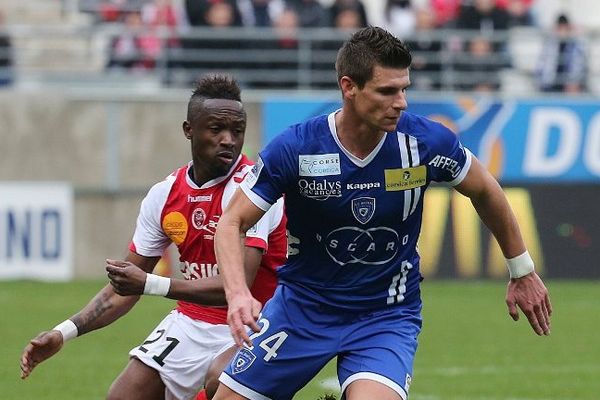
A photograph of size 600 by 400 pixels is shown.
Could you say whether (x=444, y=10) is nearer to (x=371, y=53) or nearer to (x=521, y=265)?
(x=521, y=265)

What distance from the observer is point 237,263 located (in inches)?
253

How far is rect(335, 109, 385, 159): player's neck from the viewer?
259 inches

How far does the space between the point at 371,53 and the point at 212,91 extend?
128 cm

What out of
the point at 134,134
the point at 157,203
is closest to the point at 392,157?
the point at 157,203

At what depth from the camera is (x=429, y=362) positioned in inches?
490

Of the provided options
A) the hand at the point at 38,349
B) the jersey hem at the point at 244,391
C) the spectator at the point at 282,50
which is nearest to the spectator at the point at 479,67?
the spectator at the point at 282,50

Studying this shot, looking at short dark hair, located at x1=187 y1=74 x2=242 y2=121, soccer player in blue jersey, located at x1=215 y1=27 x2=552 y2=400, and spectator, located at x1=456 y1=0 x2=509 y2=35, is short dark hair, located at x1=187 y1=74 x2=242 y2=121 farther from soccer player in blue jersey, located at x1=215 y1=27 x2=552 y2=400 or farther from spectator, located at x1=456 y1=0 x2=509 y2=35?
spectator, located at x1=456 y1=0 x2=509 y2=35

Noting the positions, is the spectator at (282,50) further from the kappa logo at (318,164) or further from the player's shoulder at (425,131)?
the kappa logo at (318,164)

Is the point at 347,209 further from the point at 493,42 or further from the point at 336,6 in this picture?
the point at 493,42

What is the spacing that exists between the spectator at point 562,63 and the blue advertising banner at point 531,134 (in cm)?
122

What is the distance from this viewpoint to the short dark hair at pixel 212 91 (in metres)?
7.46

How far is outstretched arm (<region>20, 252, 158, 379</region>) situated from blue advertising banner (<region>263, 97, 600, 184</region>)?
1231 cm

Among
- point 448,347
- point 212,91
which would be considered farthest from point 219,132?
point 448,347

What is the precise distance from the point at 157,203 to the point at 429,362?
17.7 feet
